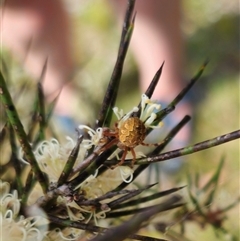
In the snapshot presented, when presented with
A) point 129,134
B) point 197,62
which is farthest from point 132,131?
point 197,62

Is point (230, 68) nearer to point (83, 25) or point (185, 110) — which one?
point (185, 110)

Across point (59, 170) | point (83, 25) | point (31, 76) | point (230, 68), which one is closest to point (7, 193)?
point (59, 170)

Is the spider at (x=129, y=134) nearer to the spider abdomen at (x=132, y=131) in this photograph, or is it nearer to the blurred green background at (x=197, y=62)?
the spider abdomen at (x=132, y=131)

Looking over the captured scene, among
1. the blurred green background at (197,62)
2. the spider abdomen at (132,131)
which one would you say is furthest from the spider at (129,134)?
the blurred green background at (197,62)

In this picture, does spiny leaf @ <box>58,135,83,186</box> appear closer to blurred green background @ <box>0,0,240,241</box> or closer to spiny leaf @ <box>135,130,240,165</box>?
spiny leaf @ <box>135,130,240,165</box>

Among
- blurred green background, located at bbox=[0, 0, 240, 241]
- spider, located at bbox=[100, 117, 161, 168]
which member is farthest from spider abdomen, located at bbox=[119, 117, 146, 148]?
blurred green background, located at bbox=[0, 0, 240, 241]

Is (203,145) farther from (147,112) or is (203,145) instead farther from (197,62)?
(197,62)
